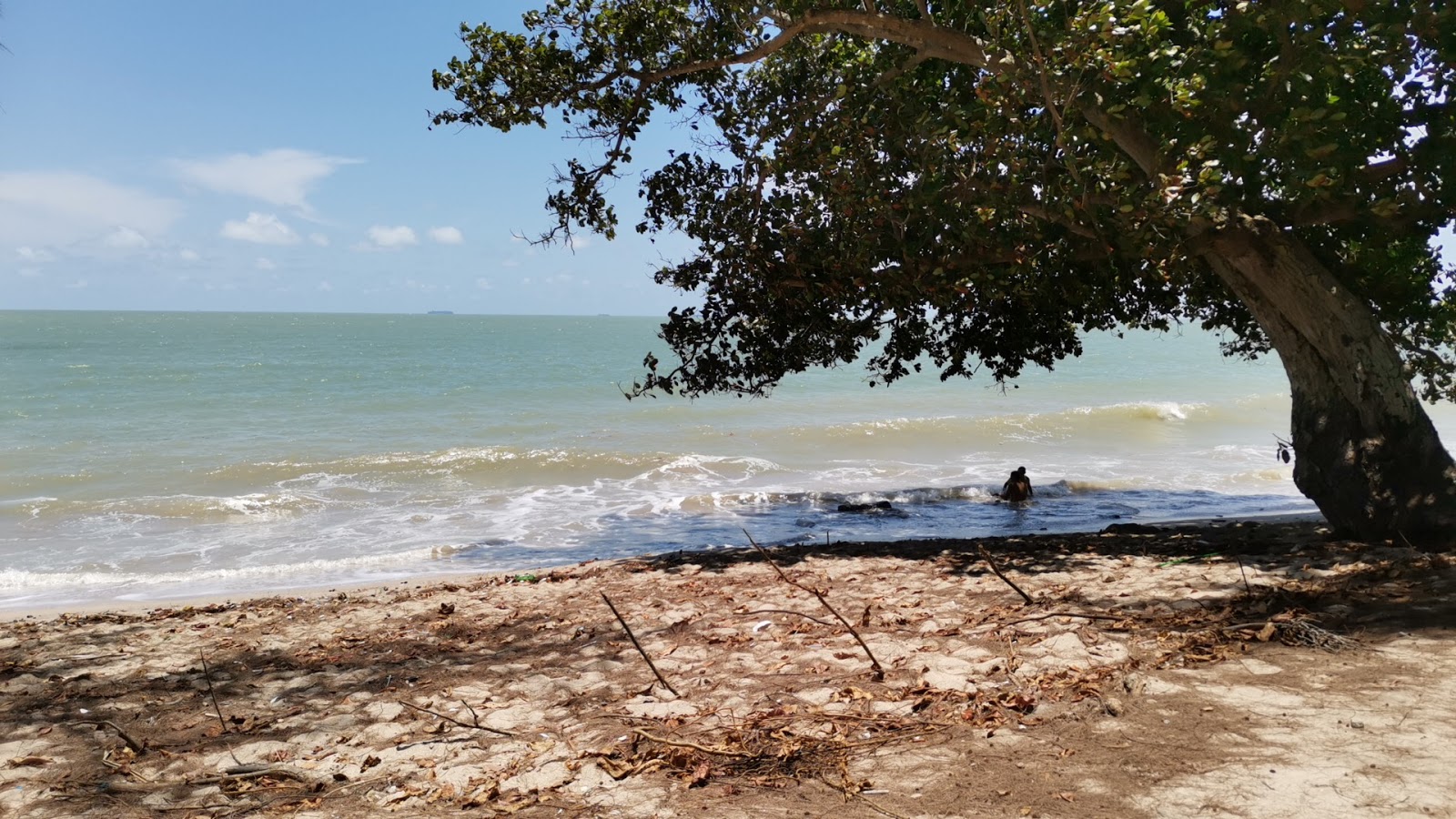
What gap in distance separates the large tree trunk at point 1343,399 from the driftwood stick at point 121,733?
809 centimetres

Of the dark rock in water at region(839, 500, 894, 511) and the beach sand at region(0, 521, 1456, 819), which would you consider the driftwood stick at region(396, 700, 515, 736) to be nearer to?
the beach sand at region(0, 521, 1456, 819)

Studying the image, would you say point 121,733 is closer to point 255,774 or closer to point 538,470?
point 255,774

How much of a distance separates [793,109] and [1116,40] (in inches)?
164

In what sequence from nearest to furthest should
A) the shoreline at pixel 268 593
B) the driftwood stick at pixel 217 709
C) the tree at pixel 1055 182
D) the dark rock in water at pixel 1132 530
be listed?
1. the driftwood stick at pixel 217 709
2. the tree at pixel 1055 182
3. the shoreline at pixel 268 593
4. the dark rock in water at pixel 1132 530

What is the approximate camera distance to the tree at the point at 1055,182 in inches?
303

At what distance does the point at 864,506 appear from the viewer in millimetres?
16203

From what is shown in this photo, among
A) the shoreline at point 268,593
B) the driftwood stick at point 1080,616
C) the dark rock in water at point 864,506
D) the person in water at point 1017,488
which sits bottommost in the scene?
the shoreline at point 268,593

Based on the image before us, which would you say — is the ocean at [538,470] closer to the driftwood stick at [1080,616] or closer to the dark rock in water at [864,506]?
the dark rock in water at [864,506]

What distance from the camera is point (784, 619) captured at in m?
7.01

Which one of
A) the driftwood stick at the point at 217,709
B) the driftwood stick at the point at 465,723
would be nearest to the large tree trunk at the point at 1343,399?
the driftwood stick at the point at 465,723

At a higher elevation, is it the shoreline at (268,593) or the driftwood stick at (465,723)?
the driftwood stick at (465,723)

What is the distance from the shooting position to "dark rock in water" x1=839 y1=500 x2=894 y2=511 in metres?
16.1

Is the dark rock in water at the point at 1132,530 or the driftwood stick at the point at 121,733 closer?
the driftwood stick at the point at 121,733

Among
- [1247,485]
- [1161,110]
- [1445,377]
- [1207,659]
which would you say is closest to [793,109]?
[1161,110]
